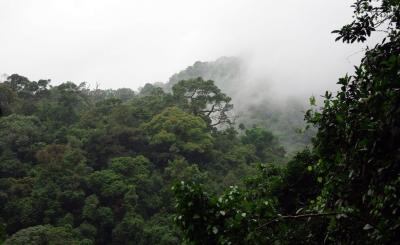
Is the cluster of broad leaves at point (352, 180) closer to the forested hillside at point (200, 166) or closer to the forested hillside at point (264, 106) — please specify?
the forested hillside at point (200, 166)

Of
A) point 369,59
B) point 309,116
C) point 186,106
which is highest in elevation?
point 186,106

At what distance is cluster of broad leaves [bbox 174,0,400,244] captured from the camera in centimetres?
258

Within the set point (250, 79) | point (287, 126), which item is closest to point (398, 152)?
point (287, 126)

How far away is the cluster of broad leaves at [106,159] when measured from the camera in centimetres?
1728

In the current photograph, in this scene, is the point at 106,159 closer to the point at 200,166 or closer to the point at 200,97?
the point at 200,166

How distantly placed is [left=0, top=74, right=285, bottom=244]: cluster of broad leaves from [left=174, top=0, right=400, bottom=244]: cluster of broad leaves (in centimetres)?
1149

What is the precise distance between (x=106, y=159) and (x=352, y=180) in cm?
2061

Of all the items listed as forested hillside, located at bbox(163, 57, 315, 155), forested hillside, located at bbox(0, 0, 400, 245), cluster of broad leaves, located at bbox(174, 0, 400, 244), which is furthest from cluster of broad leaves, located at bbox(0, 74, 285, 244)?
cluster of broad leaves, located at bbox(174, 0, 400, 244)

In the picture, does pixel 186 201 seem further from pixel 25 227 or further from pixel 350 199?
pixel 25 227

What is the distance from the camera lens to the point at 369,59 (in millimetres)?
3506

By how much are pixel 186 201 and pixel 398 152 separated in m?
1.64

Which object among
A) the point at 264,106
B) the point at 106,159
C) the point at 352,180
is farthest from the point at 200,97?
the point at 352,180

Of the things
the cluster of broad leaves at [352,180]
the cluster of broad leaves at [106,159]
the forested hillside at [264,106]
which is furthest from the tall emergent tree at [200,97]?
the cluster of broad leaves at [352,180]

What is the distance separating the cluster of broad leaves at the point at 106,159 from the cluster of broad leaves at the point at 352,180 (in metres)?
11.5
